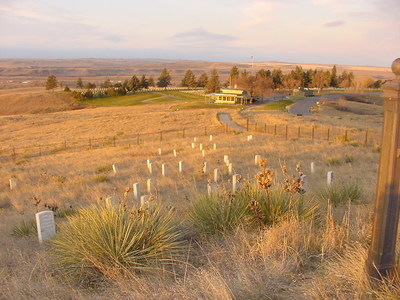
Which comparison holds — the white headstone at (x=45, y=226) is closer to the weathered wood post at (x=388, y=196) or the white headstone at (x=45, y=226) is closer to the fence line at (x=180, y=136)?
the weathered wood post at (x=388, y=196)

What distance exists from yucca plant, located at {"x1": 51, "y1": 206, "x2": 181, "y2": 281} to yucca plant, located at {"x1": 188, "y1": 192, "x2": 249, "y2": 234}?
2.43ft

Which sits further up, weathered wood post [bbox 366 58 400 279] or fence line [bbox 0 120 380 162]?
weathered wood post [bbox 366 58 400 279]

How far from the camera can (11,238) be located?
7555 millimetres

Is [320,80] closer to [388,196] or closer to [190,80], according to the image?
[190,80]

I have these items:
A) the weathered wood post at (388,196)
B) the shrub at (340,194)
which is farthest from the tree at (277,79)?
the weathered wood post at (388,196)

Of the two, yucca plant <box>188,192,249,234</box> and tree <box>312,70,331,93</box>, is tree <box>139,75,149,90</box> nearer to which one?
tree <box>312,70,331,93</box>

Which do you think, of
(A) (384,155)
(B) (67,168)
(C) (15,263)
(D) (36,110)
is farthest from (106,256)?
(D) (36,110)

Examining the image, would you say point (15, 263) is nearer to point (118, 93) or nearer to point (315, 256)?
point (315, 256)

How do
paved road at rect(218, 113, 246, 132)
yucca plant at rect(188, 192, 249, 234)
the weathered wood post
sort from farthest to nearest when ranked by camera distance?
paved road at rect(218, 113, 246, 132)
yucca plant at rect(188, 192, 249, 234)
the weathered wood post

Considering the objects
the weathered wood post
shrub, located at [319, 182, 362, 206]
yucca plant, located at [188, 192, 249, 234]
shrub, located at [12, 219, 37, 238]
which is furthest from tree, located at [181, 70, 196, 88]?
the weathered wood post

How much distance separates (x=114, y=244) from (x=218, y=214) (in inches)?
69.5

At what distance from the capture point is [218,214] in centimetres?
593

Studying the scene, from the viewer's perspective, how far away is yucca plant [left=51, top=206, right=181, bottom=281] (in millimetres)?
4586

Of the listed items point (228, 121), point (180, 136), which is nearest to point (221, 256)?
point (180, 136)
